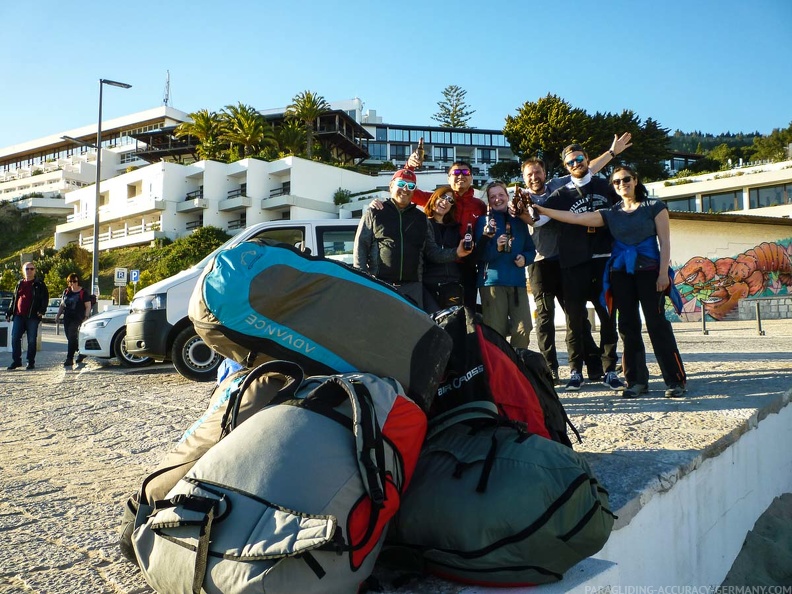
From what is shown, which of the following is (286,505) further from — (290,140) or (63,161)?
(63,161)

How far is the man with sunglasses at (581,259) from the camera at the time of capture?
187 inches

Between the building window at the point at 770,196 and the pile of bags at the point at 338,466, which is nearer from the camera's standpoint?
the pile of bags at the point at 338,466

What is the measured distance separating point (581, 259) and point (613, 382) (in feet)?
3.49

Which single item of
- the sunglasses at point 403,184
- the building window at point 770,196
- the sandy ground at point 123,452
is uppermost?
the building window at point 770,196

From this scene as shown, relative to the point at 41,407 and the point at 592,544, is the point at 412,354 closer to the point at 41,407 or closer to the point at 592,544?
the point at 592,544

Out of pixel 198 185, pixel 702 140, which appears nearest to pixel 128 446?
pixel 198 185

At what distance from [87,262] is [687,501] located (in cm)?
5719

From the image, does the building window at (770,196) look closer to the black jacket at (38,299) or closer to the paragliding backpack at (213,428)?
the black jacket at (38,299)

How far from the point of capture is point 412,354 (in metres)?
2.03

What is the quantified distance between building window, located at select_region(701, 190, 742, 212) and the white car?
1552 inches

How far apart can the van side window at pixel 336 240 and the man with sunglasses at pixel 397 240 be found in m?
2.63

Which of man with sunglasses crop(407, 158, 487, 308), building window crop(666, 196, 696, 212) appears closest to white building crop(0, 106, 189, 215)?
building window crop(666, 196, 696, 212)

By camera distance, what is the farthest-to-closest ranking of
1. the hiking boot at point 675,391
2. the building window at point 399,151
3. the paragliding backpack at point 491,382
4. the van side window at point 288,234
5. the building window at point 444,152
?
the building window at point 444,152, the building window at point 399,151, the van side window at point 288,234, the hiking boot at point 675,391, the paragliding backpack at point 491,382

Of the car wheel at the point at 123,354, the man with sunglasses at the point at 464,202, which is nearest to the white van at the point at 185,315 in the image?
the car wheel at the point at 123,354
